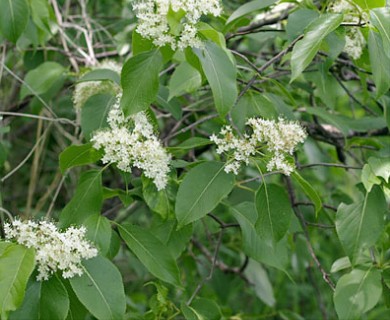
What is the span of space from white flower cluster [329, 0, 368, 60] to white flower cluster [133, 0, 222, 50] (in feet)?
0.99

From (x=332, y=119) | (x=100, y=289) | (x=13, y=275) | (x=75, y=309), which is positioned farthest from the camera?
(x=332, y=119)

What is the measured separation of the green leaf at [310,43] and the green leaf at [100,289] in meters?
0.46

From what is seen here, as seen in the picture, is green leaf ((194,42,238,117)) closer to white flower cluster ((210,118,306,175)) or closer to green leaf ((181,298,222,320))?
white flower cluster ((210,118,306,175))

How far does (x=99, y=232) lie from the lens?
1463 millimetres

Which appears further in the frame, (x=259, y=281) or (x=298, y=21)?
(x=259, y=281)

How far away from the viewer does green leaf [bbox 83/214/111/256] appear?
1.45 m

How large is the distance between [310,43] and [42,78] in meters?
1.02

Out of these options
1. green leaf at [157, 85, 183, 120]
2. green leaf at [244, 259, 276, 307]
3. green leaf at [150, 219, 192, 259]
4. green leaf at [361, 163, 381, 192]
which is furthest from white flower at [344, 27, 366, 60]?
green leaf at [244, 259, 276, 307]

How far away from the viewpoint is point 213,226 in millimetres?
2111

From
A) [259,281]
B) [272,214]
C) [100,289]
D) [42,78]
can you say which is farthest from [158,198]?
[259,281]

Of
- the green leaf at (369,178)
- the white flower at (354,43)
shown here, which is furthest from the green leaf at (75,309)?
the white flower at (354,43)

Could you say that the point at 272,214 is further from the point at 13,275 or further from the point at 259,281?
the point at 259,281

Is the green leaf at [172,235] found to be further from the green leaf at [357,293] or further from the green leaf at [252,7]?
the green leaf at [252,7]

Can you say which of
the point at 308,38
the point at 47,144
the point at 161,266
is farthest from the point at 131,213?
the point at 308,38
